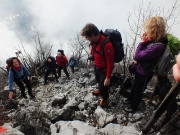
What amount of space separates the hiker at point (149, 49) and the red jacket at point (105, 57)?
53 centimetres

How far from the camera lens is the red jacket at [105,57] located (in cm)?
452

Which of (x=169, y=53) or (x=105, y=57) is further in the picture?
(x=105, y=57)

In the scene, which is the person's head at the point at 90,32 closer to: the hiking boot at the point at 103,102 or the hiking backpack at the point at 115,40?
the hiking backpack at the point at 115,40

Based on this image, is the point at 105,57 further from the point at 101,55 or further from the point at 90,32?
the point at 90,32

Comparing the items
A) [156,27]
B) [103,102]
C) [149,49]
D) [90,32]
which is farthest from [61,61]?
[156,27]

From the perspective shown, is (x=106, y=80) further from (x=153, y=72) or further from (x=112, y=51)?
(x=153, y=72)

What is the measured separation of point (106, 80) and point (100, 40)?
910 mm

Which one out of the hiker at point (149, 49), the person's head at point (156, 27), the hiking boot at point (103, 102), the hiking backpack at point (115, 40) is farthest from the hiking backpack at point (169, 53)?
the hiking boot at point (103, 102)

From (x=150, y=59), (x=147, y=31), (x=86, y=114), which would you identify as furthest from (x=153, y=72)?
(x=86, y=114)

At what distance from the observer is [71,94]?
825 cm

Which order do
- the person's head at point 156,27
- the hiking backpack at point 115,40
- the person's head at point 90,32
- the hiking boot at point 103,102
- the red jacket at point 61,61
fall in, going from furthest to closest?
the red jacket at point 61,61 → the hiking boot at point 103,102 → the hiking backpack at point 115,40 → the person's head at point 90,32 → the person's head at point 156,27

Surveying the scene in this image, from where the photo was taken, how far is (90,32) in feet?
14.7

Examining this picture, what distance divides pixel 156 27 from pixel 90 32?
55.2 inches

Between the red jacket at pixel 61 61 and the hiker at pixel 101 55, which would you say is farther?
the red jacket at pixel 61 61
